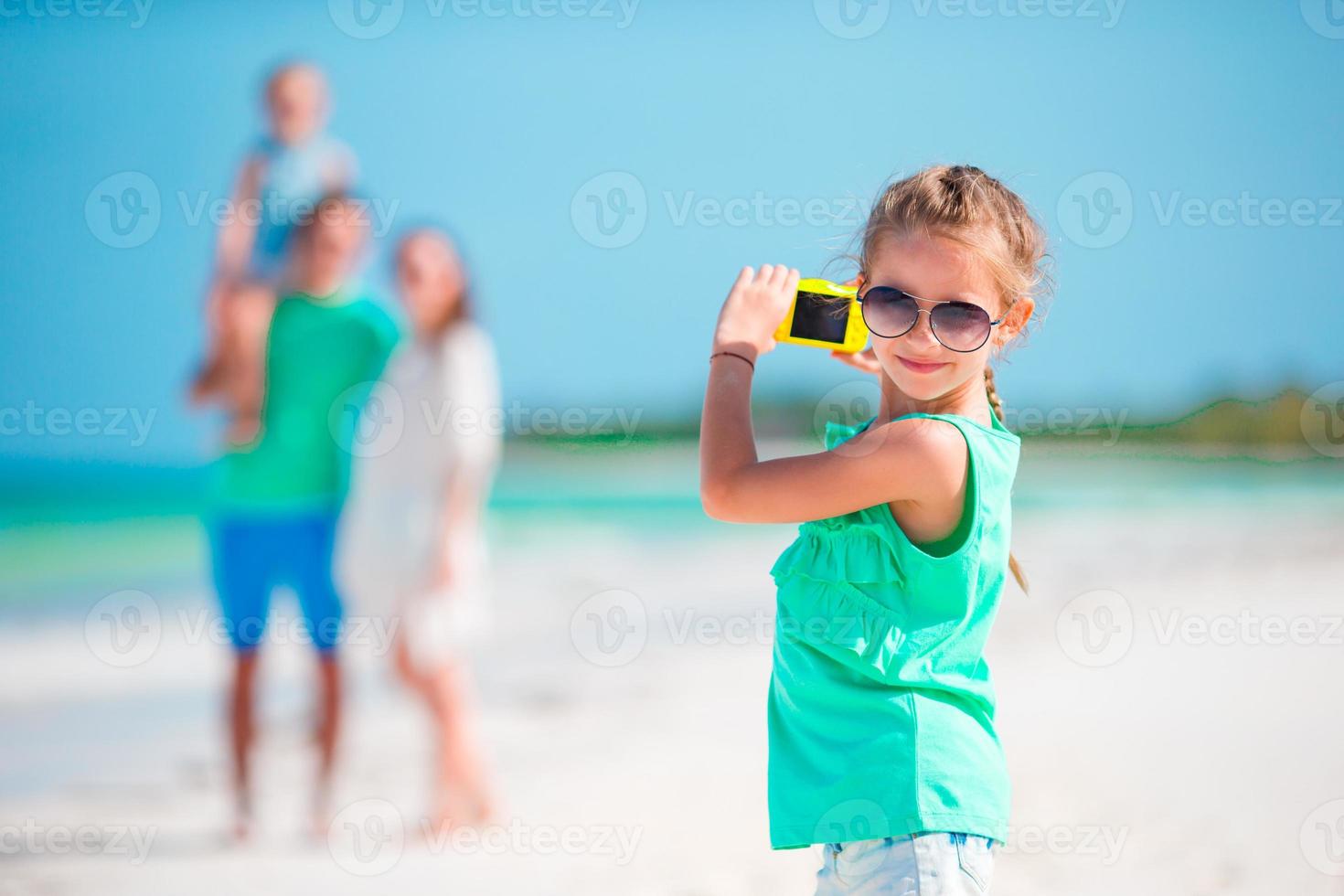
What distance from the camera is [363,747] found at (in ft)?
16.9

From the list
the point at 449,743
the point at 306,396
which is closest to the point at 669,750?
the point at 449,743

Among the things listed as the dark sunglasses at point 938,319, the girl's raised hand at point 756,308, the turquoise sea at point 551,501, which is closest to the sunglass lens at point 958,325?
the dark sunglasses at point 938,319

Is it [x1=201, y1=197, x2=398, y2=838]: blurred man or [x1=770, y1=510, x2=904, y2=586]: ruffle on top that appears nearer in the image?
[x1=770, y1=510, x2=904, y2=586]: ruffle on top

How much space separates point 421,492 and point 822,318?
2.90 meters

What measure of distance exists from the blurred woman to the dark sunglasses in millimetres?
2832

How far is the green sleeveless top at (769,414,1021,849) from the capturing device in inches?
59.9

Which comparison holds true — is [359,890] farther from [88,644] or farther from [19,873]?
[88,644]

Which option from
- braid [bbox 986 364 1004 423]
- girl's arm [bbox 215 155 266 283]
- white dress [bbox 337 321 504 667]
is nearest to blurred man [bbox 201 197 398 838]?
white dress [bbox 337 321 504 667]

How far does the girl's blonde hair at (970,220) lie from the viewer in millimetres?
1562

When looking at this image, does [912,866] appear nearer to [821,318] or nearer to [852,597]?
[852,597]

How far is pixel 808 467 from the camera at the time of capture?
1510 mm

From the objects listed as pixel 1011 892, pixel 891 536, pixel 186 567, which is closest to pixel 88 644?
pixel 186 567

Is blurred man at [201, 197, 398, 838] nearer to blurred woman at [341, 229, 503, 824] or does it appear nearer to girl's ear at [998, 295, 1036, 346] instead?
blurred woman at [341, 229, 503, 824]

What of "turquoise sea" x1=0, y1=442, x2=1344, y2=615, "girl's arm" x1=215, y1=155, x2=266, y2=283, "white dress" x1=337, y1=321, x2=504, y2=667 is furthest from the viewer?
"turquoise sea" x1=0, y1=442, x2=1344, y2=615
